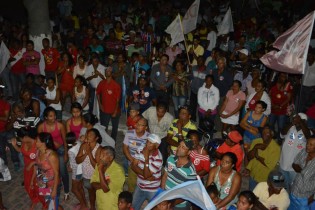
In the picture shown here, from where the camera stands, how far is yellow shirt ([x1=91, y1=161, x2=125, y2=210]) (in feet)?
19.3

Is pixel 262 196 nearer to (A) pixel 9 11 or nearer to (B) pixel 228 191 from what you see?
(B) pixel 228 191

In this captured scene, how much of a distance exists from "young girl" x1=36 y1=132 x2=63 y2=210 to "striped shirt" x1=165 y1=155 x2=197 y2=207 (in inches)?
68.4

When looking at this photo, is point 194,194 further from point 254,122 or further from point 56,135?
point 254,122

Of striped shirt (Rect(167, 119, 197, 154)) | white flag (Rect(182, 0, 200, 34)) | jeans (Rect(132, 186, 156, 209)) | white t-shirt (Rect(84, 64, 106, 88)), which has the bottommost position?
jeans (Rect(132, 186, 156, 209))

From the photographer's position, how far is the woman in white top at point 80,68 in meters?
10.1

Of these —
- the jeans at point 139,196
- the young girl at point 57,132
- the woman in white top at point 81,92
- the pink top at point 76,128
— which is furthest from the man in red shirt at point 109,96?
the jeans at point 139,196

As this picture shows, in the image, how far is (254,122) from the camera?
7.84m

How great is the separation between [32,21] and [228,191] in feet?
31.9

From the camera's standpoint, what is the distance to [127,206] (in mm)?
5344

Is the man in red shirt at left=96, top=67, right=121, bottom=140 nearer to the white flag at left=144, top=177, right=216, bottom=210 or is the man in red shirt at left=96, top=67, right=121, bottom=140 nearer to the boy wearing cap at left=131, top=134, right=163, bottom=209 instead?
the boy wearing cap at left=131, top=134, right=163, bottom=209

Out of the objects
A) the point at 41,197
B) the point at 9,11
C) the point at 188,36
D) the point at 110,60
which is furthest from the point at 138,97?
the point at 9,11

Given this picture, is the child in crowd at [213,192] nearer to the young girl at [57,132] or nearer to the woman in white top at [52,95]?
the young girl at [57,132]

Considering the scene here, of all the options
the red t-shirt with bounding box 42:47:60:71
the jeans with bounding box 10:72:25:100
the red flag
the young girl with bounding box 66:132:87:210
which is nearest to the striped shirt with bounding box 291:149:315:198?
the red flag

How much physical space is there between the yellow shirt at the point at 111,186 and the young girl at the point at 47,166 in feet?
2.09
